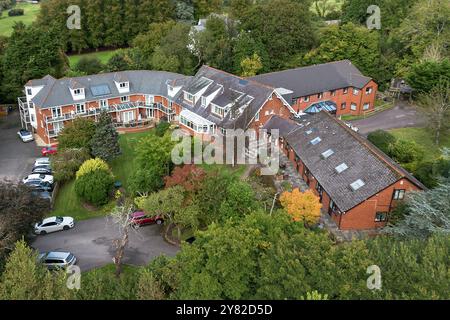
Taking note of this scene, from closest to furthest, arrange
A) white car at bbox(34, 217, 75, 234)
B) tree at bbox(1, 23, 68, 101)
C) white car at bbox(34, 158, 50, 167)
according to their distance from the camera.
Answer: white car at bbox(34, 217, 75, 234), white car at bbox(34, 158, 50, 167), tree at bbox(1, 23, 68, 101)

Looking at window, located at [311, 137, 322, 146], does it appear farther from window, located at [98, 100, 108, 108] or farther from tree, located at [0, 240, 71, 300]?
A: window, located at [98, 100, 108, 108]

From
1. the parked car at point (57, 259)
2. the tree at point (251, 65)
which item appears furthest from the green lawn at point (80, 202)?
the tree at point (251, 65)

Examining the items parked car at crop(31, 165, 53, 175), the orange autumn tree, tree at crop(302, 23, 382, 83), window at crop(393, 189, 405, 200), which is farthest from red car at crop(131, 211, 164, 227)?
tree at crop(302, 23, 382, 83)

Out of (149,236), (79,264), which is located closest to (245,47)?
(149,236)

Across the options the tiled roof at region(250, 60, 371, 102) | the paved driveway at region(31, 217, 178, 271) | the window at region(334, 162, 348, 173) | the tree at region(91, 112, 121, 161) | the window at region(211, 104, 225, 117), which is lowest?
the paved driveway at region(31, 217, 178, 271)

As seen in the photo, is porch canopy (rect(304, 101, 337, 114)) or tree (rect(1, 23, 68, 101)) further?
tree (rect(1, 23, 68, 101))

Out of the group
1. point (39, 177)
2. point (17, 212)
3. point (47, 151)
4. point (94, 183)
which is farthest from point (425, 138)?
point (47, 151)

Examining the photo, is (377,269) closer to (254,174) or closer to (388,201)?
(388,201)
